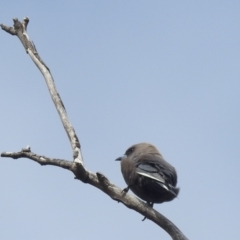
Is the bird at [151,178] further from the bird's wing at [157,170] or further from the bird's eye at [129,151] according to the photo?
the bird's eye at [129,151]

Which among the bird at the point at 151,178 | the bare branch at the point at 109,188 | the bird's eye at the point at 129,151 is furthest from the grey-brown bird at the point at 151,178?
the bare branch at the point at 109,188

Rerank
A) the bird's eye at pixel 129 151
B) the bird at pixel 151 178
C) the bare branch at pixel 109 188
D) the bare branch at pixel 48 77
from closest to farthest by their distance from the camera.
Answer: the bare branch at pixel 109 188
the bare branch at pixel 48 77
the bird at pixel 151 178
the bird's eye at pixel 129 151

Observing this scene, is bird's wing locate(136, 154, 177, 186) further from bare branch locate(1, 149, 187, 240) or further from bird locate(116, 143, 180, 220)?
bare branch locate(1, 149, 187, 240)

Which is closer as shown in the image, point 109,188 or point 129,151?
point 109,188

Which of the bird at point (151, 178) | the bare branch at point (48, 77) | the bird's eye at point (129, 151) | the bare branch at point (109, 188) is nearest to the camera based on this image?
the bare branch at point (109, 188)

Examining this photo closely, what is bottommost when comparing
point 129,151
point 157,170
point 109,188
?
point 109,188

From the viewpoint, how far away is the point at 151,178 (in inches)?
242

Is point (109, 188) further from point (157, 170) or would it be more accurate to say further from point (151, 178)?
point (157, 170)

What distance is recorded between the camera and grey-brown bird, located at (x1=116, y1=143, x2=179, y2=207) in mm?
6152

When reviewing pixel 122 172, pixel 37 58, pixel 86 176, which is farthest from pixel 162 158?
pixel 86 176

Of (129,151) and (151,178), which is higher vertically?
(129,151)

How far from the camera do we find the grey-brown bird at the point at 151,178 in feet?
20.2

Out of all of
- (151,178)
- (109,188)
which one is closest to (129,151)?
(151,178)

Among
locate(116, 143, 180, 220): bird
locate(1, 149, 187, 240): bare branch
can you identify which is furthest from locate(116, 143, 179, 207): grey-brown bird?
locate(1, 149, 187, 240): bare branch
